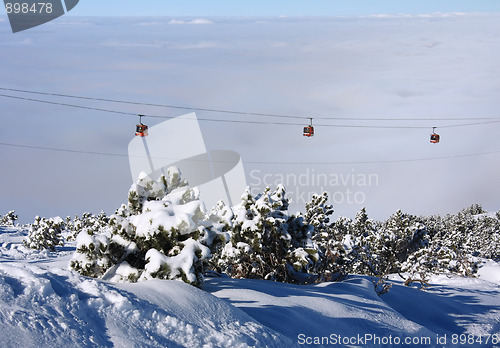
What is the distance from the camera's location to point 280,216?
60.6 ft

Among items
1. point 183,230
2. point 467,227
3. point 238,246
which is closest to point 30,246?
point 238,246

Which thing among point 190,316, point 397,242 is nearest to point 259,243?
point 190,316

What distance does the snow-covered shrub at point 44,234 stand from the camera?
41022 millimetres

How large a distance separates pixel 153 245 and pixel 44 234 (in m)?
33.0

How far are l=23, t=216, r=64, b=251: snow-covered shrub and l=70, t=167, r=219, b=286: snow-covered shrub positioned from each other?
30.3 m

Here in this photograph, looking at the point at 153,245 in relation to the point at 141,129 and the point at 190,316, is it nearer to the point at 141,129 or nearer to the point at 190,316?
the point at 190,316

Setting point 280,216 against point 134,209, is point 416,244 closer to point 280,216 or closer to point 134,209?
point 280,216

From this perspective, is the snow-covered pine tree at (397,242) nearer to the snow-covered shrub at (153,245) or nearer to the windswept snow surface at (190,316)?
the windswept snow surface at (190,316)

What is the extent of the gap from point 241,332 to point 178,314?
3.56 feet

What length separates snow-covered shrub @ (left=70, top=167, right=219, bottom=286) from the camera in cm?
1174

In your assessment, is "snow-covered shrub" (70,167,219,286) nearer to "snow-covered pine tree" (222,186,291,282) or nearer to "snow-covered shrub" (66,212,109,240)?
"snow-covered pine tree" (222,186,291,282)

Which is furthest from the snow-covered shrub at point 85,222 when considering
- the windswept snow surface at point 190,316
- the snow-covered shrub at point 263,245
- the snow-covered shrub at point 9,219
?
the windswept snow surface at point 190,316

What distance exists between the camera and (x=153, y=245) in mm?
12547

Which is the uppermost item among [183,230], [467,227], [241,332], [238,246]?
[183,230]
